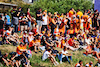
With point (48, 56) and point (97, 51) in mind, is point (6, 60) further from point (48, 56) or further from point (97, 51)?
point (97, 51)

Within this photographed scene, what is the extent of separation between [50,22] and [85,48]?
2827mm

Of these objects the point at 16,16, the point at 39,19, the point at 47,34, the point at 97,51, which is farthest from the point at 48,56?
the point at 97,51

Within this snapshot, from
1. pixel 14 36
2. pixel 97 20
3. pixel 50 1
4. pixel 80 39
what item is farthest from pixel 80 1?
pixel 14 36

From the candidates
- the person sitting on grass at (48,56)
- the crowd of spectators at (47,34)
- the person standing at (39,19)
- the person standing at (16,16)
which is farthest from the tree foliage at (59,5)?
the person sitting on grass at (48,56)

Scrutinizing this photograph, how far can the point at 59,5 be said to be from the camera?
1917 centimetres

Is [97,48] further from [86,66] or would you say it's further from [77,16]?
[77,16]

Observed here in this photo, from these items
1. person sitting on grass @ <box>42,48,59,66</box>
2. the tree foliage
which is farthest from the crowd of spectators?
the tree foliage

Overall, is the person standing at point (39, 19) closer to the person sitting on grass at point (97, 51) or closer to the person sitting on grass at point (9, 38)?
the person sitting on grass at point (9, 38)

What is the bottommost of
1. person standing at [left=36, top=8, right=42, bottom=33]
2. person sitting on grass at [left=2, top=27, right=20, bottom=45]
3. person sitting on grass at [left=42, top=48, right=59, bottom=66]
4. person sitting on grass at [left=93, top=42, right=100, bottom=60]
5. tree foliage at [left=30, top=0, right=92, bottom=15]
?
person sitting on grass at [left=93, top=42, right=100, bottom=60]

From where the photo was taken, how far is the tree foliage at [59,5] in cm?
1835

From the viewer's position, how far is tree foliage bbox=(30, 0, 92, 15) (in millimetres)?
18350

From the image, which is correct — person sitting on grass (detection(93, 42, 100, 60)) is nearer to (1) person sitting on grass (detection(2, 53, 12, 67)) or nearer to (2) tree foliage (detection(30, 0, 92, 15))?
(1) person sitting on grass (detection(2, 53, 12, 67))

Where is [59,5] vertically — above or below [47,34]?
above

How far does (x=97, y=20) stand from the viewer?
45.9 ft
